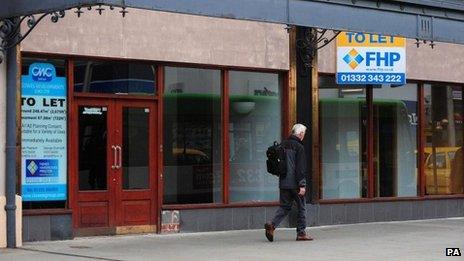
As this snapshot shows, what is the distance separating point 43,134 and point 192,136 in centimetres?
288

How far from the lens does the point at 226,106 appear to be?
1502 cm

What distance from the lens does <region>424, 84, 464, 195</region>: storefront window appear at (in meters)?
18.0

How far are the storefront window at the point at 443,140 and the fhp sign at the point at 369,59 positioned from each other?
5.12 ft

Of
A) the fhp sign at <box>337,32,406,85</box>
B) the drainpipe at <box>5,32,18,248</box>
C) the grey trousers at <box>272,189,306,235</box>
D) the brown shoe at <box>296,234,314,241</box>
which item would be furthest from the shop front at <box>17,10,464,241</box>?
the grey trousers at <box>272,189,306,235</box>

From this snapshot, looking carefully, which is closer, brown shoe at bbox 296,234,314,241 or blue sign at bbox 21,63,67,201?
blue sign at bbox 21,63,67,201

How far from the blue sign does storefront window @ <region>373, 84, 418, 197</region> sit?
6911mm

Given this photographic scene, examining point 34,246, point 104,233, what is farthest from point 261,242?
point 34,246

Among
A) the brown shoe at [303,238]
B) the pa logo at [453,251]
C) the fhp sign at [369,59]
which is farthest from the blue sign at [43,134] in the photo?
the pa logo at [453,251]

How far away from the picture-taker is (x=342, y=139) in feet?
55.1

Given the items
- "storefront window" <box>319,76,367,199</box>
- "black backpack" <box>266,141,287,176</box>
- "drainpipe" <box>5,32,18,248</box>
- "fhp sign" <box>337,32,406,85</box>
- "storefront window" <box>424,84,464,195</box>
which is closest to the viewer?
"drainpipe" <box>5,32,18,248</box>

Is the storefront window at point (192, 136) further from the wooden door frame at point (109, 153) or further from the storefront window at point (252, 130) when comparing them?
the storefront window at point (252, 130)

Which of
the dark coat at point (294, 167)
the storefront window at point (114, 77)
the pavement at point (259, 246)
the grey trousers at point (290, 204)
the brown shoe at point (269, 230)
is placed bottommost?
the pavement at point (259, 246)

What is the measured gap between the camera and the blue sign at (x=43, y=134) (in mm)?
12852

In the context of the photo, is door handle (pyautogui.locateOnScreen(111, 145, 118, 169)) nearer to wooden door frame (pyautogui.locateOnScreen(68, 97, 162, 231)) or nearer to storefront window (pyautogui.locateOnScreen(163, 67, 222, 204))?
wooden door frame (pyautogui.locateOnScreen(68, 97, 162, 231))
